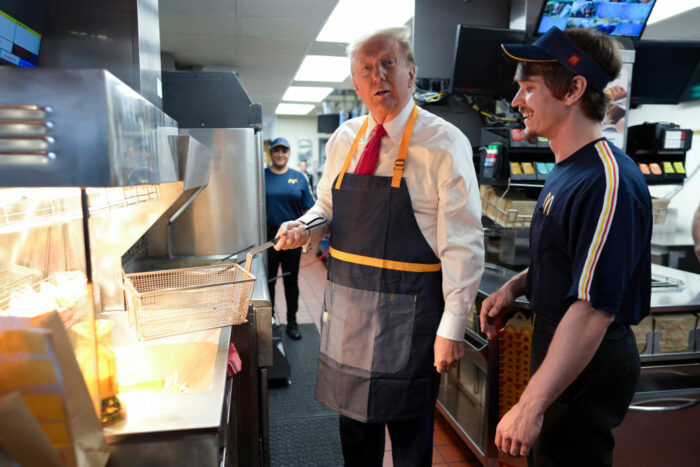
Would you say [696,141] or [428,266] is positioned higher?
[696,141]

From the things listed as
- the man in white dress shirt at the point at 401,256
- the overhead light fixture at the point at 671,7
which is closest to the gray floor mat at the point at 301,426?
the man in white dress shirt at the point at 401,256

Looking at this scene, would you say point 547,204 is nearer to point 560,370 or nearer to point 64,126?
point 560,370

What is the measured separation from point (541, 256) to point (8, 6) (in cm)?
151

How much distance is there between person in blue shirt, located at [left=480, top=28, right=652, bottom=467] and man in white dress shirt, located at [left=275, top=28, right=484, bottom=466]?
25 cm

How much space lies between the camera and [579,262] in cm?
114

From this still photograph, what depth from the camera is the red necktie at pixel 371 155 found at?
1.59 metres

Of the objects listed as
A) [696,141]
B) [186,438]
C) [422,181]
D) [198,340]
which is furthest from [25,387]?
[696,141]

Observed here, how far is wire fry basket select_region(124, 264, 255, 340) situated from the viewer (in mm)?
1319

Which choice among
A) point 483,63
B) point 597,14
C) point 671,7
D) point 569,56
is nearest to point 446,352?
point 569,56

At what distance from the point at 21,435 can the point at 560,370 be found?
3.66ft

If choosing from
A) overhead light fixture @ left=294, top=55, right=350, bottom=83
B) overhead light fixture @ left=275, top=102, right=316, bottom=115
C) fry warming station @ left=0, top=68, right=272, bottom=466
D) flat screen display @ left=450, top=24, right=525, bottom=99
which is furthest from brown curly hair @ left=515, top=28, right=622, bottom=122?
overhead light fixture @ left=275, top=102, right=316, bottom=115

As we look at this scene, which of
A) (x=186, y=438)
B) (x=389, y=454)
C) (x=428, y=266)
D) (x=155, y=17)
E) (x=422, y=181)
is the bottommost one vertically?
(x=389, y=454)

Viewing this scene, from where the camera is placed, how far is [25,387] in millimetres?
726

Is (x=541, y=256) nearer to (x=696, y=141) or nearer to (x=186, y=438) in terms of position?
(x=186, y=438)
